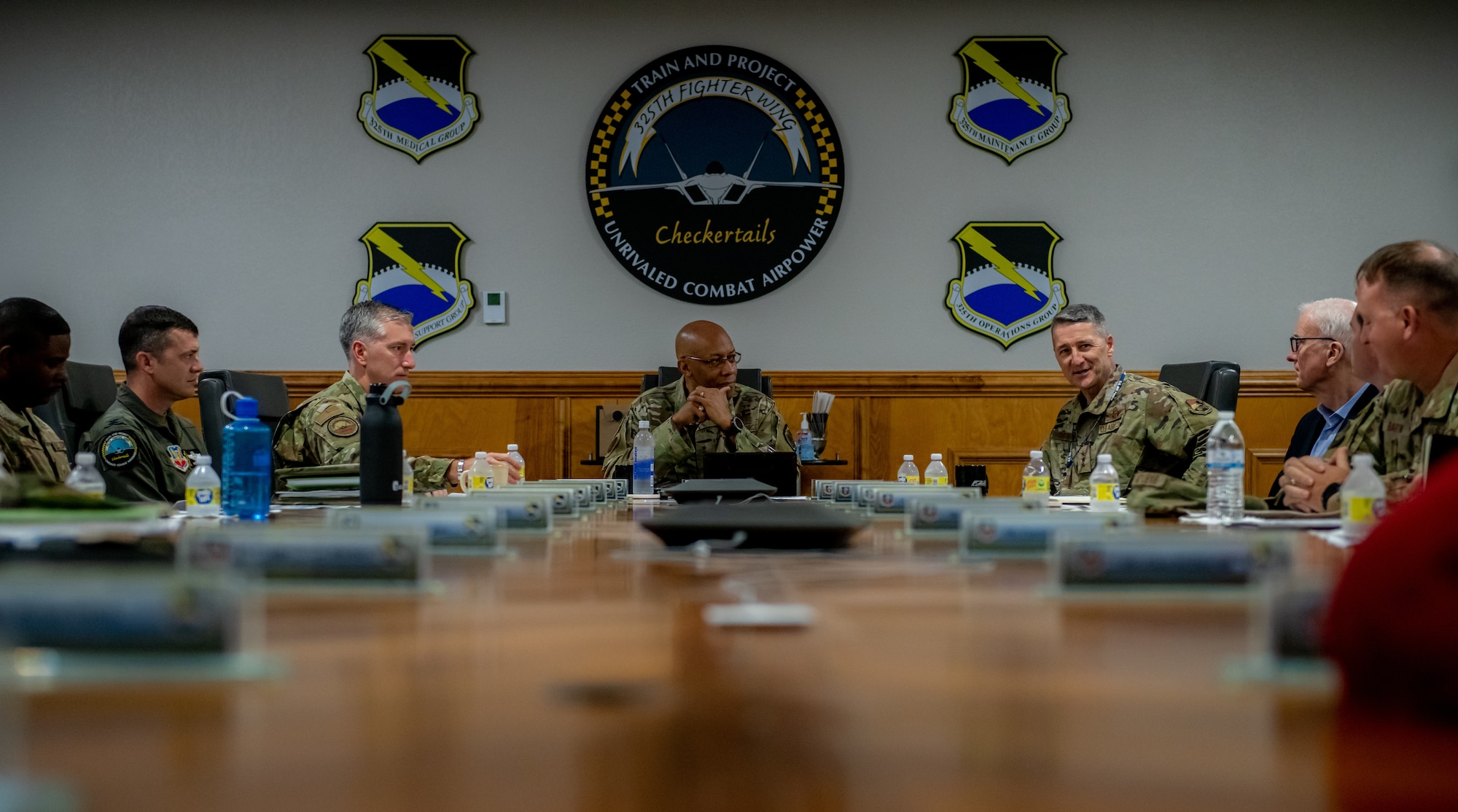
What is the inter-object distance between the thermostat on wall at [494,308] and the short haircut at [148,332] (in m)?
1.61

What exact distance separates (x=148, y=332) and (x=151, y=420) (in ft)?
1.06

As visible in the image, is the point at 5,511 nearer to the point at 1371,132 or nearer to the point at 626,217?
the point at 626,217

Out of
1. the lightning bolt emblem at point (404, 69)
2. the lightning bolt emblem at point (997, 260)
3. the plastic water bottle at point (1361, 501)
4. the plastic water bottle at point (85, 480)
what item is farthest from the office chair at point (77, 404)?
the lightning bolt emblem at point (997, 260)

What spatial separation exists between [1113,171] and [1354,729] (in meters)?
4.96

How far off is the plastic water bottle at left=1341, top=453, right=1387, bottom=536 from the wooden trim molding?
11.4 ft

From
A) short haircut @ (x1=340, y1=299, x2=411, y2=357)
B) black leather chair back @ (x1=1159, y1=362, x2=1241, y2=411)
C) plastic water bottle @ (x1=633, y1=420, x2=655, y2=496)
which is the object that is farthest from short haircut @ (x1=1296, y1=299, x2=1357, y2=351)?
short haircut @ (x1=340, y1=299, x2=411, y2=357)

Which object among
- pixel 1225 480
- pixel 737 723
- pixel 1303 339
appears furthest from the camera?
pixel 1303 339

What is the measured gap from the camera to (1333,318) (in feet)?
11.4

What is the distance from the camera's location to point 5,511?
133 centimetres

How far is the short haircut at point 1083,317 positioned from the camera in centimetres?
371

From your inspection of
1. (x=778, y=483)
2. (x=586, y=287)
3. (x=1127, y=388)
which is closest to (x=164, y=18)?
(x=586, y=287)

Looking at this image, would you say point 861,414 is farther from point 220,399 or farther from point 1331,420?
point 220,399

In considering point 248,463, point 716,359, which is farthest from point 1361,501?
point 716,359

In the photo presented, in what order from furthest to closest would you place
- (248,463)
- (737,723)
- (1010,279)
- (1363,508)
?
1. (1010,279)
2. (248,463)
3. (1363,508)
4. (737,723)
